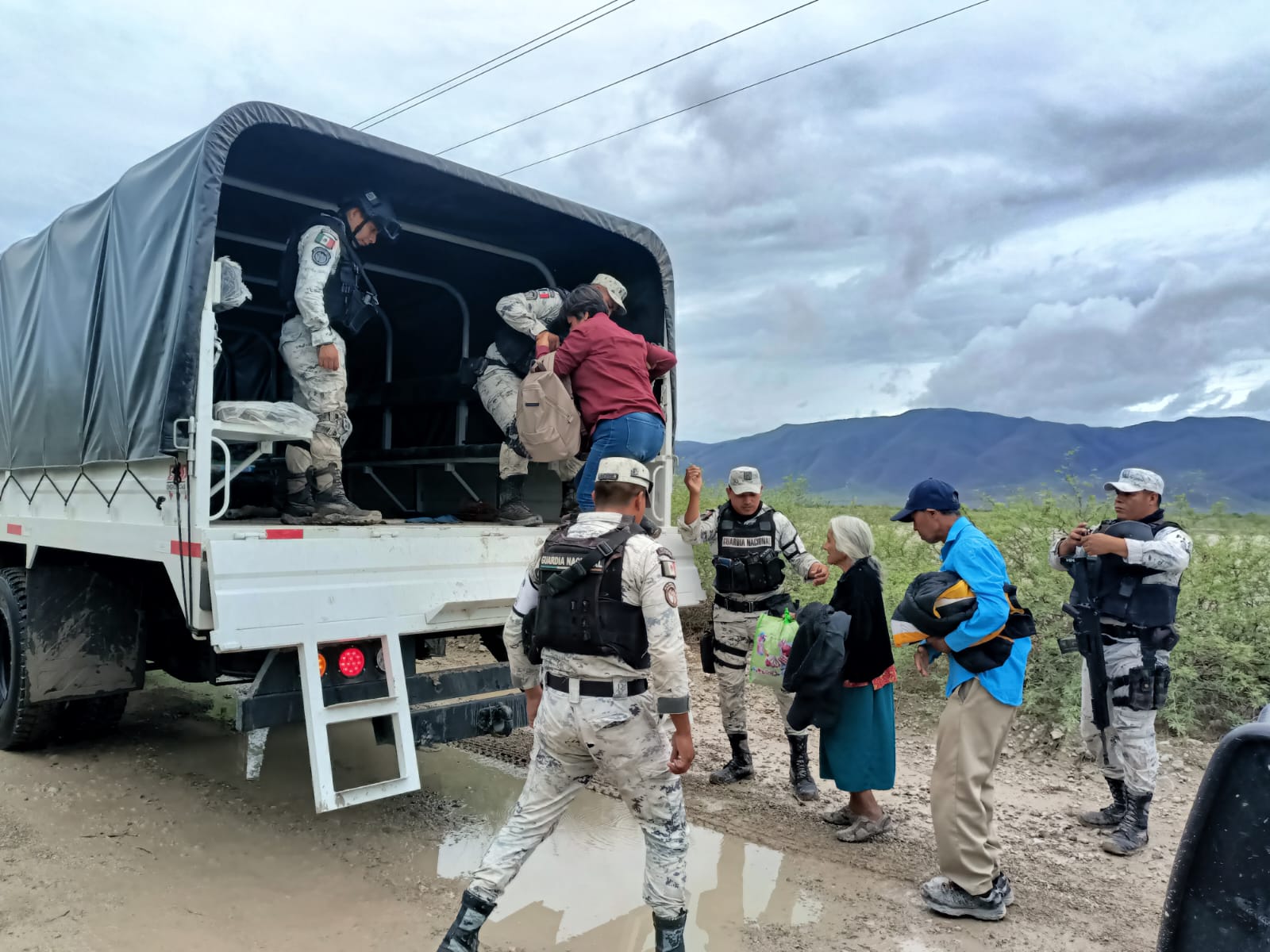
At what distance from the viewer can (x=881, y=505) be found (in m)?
9.64

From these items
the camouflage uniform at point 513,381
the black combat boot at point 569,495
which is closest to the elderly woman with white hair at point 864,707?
the black combat boot at point 569,495

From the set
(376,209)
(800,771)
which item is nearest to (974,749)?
(800,771)

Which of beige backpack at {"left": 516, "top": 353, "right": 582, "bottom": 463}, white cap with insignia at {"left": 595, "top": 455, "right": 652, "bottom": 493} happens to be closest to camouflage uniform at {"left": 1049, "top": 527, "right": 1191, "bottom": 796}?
white cap with insignia at {"left": 595, "top": 455, "right": 652, "bottom": 493}

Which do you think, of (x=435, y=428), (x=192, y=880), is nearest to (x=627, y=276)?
(x=435, y=428)

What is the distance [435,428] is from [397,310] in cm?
90

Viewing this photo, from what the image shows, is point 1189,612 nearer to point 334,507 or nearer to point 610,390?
point 610,390

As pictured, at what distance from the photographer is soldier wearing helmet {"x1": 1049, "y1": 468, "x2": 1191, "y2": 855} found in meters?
3.81

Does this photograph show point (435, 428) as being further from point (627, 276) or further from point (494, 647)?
point (494, 647)

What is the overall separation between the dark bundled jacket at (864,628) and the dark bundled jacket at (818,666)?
57mm

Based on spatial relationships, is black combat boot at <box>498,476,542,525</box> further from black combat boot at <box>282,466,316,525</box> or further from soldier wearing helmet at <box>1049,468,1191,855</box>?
soldier wearing helmet at <box>1049,468,1191,855</box>

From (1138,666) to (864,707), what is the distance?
1.19 metres

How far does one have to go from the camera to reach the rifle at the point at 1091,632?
3.96 metres

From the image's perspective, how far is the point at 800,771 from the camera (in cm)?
442

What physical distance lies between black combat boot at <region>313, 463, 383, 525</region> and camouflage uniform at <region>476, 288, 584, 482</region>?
84 centimetres
